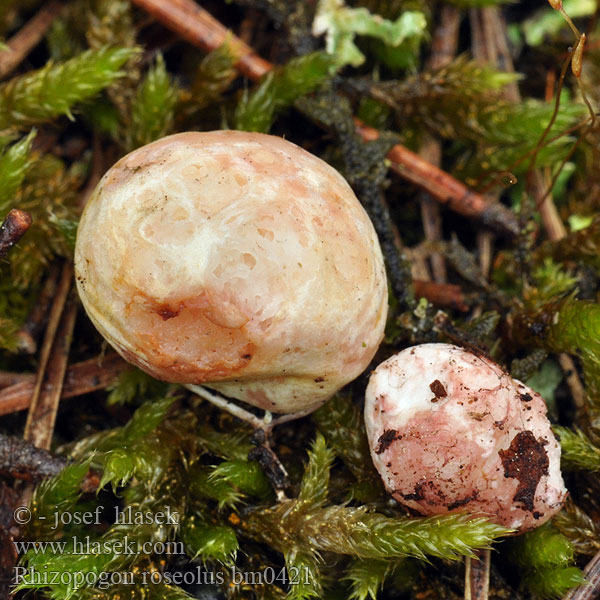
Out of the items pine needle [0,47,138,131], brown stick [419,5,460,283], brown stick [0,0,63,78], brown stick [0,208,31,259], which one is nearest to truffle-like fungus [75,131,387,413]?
brown stick [0,208,31,259]

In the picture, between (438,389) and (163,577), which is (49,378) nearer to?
(163,577)

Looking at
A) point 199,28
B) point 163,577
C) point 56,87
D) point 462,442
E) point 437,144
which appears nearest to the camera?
point 462,442

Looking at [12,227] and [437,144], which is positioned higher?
[12,227]

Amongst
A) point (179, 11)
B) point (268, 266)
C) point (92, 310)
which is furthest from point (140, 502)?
point (179, 11)

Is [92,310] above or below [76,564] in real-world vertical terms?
above

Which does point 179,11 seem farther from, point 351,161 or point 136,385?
point 136,385

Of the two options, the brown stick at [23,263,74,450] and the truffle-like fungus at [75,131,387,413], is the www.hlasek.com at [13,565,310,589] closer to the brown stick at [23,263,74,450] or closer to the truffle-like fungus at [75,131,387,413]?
the brown stick at [23,263,74,450]

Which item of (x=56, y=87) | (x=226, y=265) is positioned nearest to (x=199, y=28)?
(x=56, y=87)
